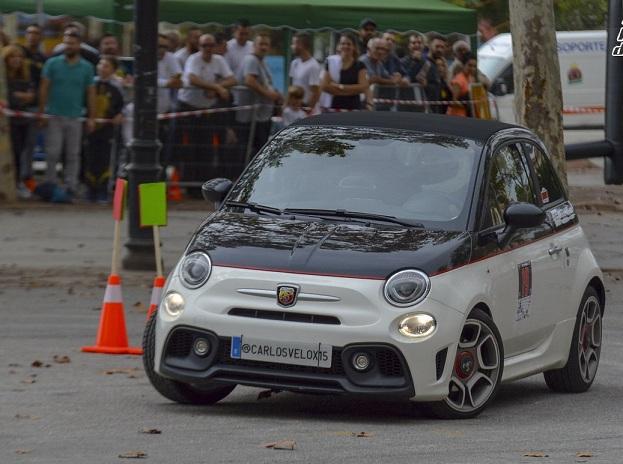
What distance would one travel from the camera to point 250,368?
8898 millimetres

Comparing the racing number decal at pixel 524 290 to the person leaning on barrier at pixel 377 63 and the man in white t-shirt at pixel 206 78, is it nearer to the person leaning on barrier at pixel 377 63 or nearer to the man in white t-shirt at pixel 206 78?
the man in white t-shirt at pixel 206 78

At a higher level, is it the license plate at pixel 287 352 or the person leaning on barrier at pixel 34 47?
the person leaning on barrier at pixel 34 47

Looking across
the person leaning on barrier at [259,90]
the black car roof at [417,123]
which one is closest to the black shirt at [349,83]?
the person leaning on barrier at [259,90]

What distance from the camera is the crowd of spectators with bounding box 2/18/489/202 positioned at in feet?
72.0

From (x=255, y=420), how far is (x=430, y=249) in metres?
1.30

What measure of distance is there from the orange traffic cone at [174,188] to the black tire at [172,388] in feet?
42.6

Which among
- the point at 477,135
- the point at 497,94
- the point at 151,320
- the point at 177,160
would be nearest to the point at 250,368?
the point at 151,320

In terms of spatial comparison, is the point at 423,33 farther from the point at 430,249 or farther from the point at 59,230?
the point at 430,249

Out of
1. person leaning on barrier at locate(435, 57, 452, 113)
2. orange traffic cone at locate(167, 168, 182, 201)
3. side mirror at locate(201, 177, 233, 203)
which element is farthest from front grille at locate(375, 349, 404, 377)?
person leaning on barrier at locate(435, 57, 452, 113)

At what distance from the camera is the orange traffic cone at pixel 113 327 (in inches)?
469

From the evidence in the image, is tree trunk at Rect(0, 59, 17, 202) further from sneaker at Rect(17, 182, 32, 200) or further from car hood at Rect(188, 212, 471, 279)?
car hood at Rect(188, 212, 471, 279)

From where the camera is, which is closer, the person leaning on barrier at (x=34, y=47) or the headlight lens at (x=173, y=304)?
the headlight lens at (x=173, y=304)

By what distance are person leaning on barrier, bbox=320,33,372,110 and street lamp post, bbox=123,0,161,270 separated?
7.86 meters

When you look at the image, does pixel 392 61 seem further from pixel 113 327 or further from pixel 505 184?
pixel 505 184
